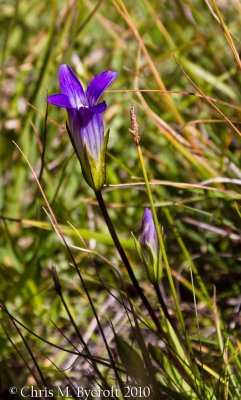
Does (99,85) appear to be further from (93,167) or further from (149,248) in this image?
(149,248)

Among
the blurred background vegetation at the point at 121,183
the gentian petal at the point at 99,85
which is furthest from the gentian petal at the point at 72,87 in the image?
the blurred background vegetation at the point at 121,183

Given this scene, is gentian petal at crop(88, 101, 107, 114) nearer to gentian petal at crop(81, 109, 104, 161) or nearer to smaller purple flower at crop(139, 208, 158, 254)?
gentian petal at crop(81, 109, 104, 161)

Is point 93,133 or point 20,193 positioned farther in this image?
point 20,193

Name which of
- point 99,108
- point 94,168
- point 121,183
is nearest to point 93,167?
point 94,168

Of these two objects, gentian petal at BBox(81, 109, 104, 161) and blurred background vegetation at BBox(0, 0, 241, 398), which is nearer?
gentian petal at BBox(81, 109, 104, 161)

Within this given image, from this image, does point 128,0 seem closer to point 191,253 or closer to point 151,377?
point 191,253

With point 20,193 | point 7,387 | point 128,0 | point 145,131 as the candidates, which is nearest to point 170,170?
point 145,131

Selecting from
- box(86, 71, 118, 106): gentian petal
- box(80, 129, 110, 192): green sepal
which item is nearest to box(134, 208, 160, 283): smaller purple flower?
box(80, 129, 110, 192): green sepal
